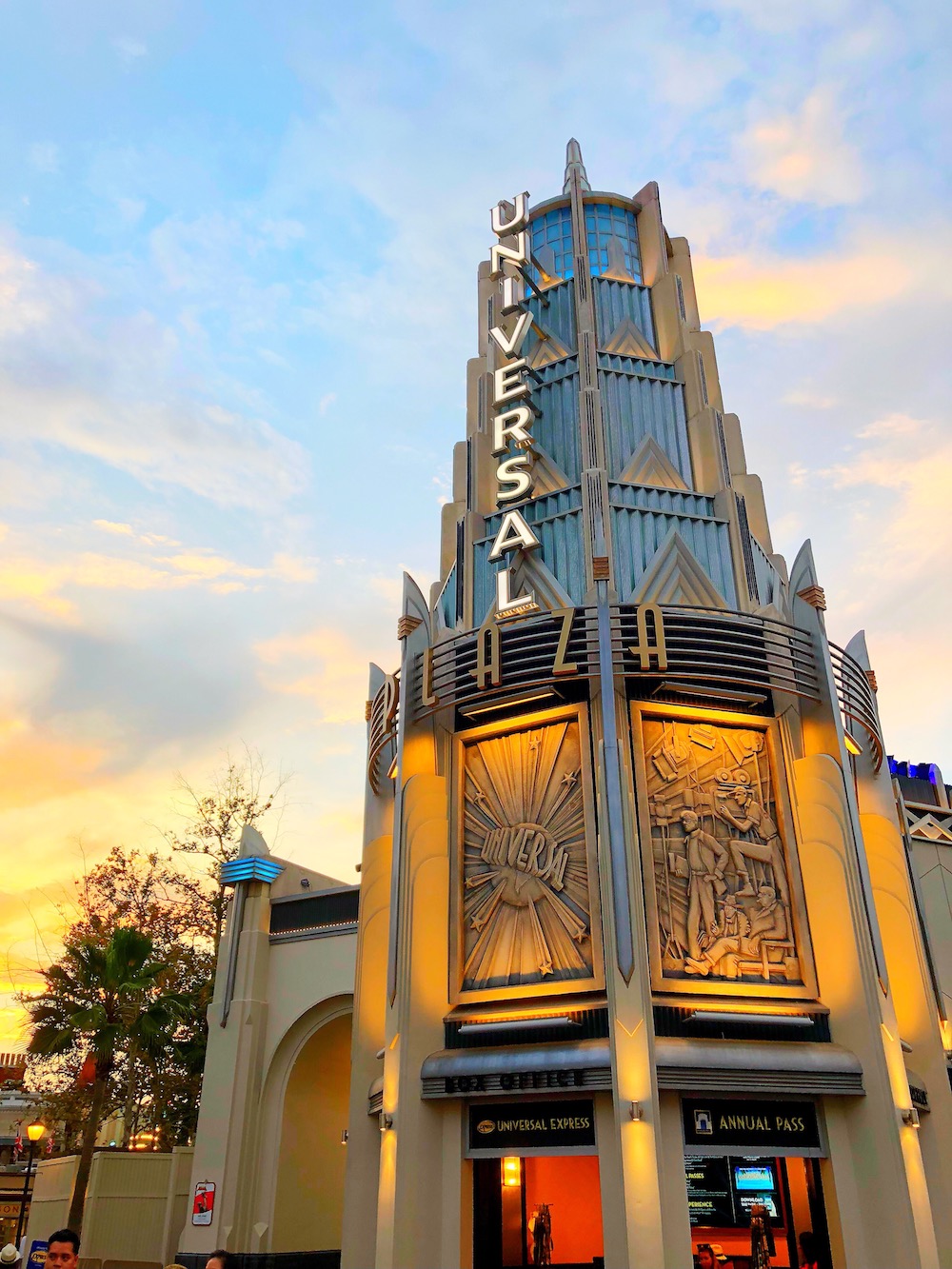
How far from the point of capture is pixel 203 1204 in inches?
1048

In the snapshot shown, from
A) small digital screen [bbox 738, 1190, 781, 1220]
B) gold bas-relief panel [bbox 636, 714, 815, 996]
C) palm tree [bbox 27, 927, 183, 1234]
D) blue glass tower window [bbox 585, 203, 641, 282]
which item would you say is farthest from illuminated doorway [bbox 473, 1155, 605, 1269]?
blue glass tower window [bbox 585, 203, 641, 282]

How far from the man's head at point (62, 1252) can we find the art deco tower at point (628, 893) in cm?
1176

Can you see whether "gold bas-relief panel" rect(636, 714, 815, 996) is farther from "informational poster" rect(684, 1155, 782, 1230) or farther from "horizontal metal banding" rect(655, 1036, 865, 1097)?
"informational poster" rect(684, 1155, 782, 1230)

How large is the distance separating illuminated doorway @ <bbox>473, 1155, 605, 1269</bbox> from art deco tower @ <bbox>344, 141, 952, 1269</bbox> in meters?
0.07

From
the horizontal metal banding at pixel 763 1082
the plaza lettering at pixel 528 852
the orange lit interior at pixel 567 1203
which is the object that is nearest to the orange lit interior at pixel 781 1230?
the horizontal metal banding at pixel 763 1082

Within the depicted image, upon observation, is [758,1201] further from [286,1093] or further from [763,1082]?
[286,1093]

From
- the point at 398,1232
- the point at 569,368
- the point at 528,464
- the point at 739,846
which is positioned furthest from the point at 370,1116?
the point at 569,368

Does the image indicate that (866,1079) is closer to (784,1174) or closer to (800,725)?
(784,1174)

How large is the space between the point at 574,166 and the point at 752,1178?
28868mm

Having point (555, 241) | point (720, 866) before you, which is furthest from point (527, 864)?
point (555, 241)

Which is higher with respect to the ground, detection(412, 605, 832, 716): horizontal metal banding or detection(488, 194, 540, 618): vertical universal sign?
detection(488, 194, 540, 618): vertical universal sign

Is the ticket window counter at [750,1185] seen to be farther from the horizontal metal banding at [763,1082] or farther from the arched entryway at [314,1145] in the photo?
the arched entryway at [314,1145]

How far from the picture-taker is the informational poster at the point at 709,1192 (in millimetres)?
18578

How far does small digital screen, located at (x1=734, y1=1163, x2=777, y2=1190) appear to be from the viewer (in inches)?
751
